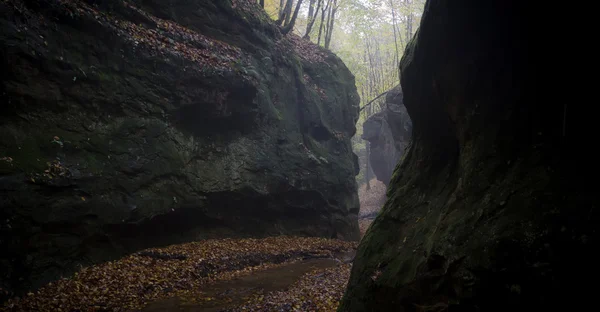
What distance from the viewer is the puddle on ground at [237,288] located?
7949 millimetres

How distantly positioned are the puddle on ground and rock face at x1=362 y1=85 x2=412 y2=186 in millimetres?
17858

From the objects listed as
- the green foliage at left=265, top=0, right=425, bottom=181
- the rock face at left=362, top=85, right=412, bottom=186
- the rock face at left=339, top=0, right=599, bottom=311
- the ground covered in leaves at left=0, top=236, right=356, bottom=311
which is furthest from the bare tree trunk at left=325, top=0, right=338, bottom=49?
the rock face at left=339, top=0, right=599, bottom=311

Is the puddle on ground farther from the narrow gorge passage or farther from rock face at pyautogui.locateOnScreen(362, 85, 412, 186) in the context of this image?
rock face at pyautogui.locateOnScreen(362, 85, 412, 186)

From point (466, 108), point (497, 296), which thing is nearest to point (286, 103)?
point (466, 108)

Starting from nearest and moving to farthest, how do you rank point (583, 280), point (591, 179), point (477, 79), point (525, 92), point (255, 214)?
point (583, 280) → point (591, 179) → point (525, 92) → point (477, 79) → point (255, 214)

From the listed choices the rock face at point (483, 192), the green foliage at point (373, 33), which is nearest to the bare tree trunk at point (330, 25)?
the green foliage at point (373, 33)

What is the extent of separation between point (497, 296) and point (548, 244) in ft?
2.38

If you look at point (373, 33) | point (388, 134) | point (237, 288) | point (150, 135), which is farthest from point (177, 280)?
point (373, 33)

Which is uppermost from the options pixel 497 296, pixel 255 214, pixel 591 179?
pixel 591 179

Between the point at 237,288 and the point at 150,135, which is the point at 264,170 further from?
the point at 237,288

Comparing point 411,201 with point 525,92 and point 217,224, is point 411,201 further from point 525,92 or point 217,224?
point 217,224

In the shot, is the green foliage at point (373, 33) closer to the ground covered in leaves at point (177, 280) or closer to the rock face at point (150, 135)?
the rock face at point (150, 135)

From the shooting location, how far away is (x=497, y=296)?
11.8 ft

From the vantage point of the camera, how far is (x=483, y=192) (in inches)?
179
